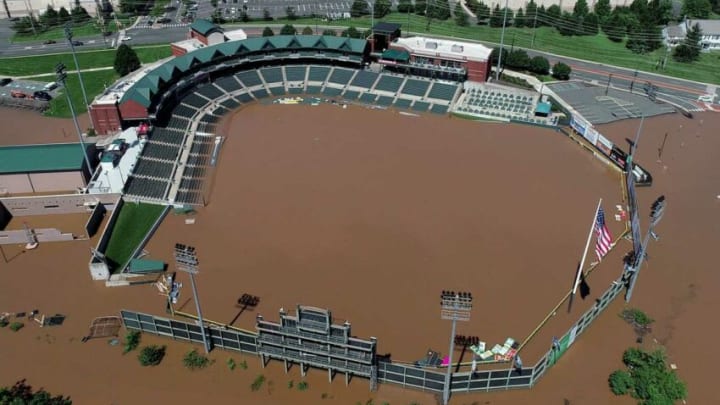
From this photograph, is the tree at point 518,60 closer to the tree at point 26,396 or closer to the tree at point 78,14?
the tree at point 26,396

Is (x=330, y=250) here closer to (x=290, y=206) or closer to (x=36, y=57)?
(x=290, y=206)

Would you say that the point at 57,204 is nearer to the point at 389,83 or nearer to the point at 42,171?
the point at 42,171

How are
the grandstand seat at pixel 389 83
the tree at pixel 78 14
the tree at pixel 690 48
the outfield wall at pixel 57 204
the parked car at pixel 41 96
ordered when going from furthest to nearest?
1. the tree at pixel 78 14
2. the tree at pixel 690 48
3. the grandstand seat at pixel 389 83
4. the parked car at pixel 41 96
5. the outfield wall at pixel 57 204

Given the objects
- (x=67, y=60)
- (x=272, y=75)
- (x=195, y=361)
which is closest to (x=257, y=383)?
(x=195, y=361)

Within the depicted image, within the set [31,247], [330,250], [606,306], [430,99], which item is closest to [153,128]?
[31,247]

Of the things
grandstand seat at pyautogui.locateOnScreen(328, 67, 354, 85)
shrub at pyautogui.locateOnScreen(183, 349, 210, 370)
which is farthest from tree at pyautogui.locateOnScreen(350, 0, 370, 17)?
shrub at pyautogui.locateOnScreen(183, 349, 210, 370)

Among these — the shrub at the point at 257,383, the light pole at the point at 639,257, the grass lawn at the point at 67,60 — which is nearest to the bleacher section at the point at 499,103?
the light pole at the point at 639,257
